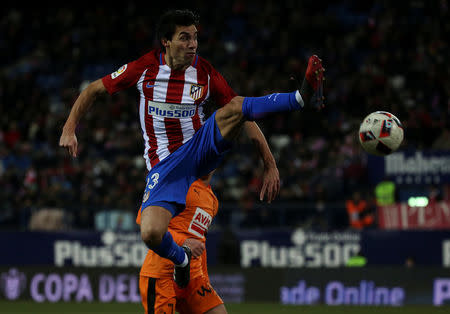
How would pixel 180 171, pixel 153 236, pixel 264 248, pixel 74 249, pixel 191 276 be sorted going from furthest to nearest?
pixel 74 249
pixel 264 248
pixel 191 276
pixel 180 171
pixel 153 236

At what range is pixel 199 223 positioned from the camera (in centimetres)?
560

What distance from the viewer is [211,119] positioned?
5.01 m

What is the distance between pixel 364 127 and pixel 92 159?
12.7 metres

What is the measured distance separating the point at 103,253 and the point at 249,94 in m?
5.89

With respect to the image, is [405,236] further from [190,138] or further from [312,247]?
[190,138]

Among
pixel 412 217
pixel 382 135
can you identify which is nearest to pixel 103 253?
pixel 412 217

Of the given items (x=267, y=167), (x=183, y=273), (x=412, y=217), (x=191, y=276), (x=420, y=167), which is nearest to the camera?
(x=183, y=273)

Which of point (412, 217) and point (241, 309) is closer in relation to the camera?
point (241, 309)

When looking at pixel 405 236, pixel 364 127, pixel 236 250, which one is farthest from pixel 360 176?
pixel 364 127

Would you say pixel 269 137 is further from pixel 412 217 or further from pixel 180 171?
pixel 180 171

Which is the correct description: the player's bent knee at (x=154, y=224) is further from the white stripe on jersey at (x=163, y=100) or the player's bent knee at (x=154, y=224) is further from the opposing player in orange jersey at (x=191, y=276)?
the white stripe on jersey at (x=163, y=100)

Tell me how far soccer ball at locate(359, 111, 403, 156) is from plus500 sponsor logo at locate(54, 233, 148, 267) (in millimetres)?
8625

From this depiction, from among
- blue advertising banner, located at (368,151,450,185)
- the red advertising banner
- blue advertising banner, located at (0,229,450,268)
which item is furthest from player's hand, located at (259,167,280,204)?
the red advertising banner

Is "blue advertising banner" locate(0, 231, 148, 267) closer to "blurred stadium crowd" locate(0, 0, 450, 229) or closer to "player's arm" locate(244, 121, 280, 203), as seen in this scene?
"blurred stadium crowd" locate(0, 0, 450, 229)
